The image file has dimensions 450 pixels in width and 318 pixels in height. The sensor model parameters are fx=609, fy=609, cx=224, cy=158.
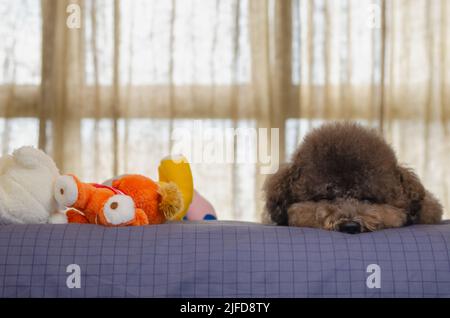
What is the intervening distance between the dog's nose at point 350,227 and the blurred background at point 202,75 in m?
2.44

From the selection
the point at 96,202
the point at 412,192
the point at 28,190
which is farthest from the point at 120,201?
the point at 412,192

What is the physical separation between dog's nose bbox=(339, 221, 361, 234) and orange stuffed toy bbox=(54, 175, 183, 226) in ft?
1.58

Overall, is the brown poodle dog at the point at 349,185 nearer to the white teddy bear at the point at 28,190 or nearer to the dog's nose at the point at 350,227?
the dog's nose at the point at 350,227

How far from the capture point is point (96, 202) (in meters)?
1.62

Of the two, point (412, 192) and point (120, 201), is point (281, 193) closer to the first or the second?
point (412, 192)

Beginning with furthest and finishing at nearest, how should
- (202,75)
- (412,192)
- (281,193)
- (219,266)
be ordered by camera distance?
(202,75)
(281,193)
(412,192)
(219,266)

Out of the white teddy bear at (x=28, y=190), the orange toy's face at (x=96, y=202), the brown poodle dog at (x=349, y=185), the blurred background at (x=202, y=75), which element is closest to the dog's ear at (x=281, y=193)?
the brown poodle dog at (x=349, y=185)

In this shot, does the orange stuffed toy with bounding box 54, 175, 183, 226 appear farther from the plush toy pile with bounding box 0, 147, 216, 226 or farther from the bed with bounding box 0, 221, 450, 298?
the bed with bounding box 0, 221, 450, 298

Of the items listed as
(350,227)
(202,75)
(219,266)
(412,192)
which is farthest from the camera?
(202,75)

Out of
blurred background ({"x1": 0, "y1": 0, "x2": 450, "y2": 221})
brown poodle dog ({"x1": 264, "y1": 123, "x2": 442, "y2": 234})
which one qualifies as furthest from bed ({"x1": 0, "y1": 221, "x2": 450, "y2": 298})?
blurred background ({"x1": 0, "y1": 0, "x2": 450, "y2": 221})

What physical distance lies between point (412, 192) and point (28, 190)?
1128 millimetres

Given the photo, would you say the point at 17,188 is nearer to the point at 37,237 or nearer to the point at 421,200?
the point at 37,237

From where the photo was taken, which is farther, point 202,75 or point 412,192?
point 202,75

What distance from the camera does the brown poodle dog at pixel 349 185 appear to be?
181cm
